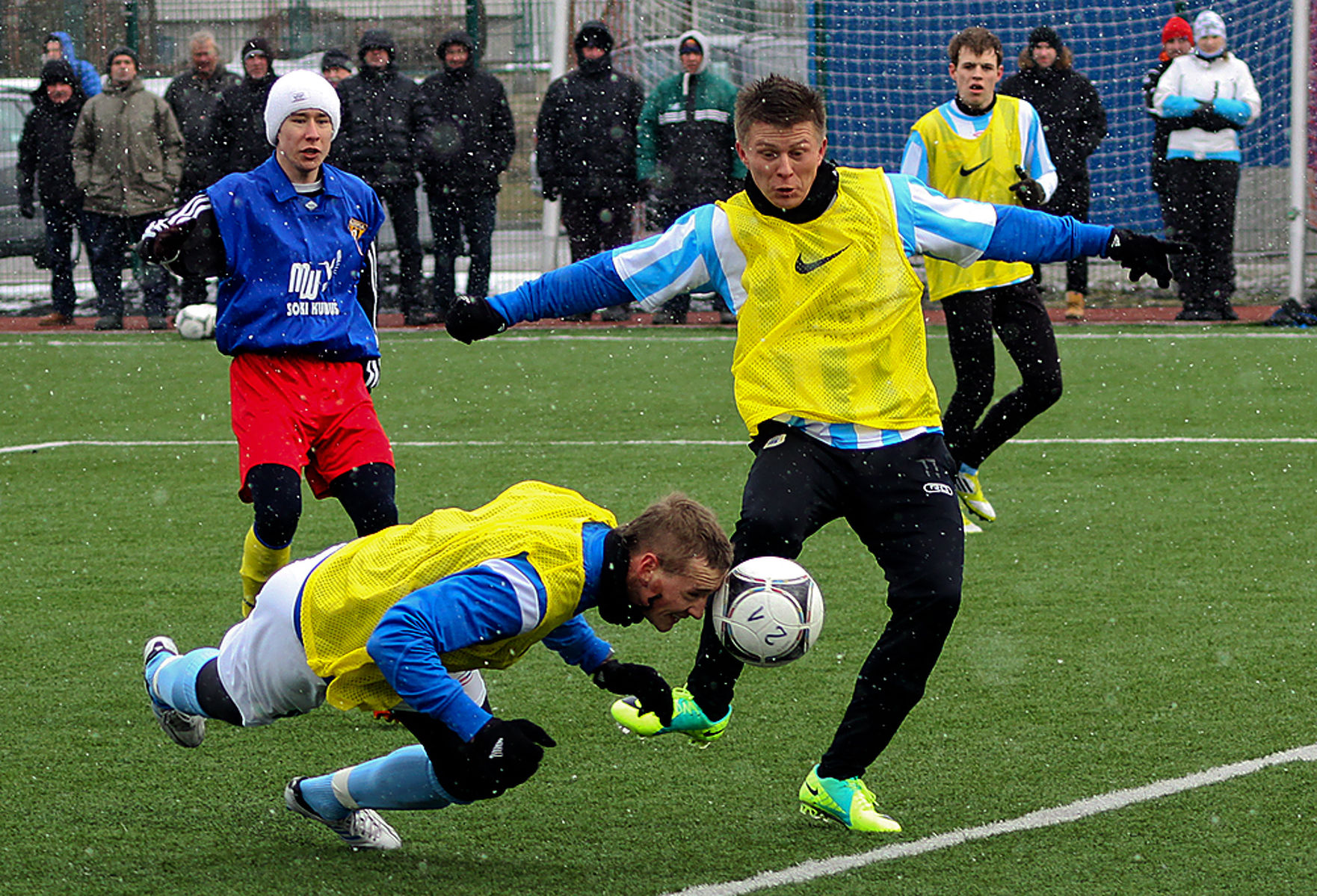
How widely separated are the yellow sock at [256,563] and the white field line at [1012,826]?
2.52 meters

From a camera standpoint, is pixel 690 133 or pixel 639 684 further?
pixel 690 133

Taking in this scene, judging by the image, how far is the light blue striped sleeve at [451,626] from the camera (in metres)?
3.45

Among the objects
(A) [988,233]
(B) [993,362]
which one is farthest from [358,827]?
(B) [993,362]

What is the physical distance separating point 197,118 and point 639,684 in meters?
13.2

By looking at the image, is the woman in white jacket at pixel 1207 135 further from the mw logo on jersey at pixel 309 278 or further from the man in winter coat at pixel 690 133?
the mw logo on jersey at pixel 309 278

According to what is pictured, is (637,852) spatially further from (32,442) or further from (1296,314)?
(1296,314)

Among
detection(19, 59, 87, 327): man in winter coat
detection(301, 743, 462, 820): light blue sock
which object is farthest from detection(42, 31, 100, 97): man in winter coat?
detection(301, 743, 462, 820): light blue sock

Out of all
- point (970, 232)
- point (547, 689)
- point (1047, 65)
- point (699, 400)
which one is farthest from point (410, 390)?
point (970, 232)

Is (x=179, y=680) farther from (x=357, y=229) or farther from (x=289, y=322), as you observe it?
(x=357, y=229)

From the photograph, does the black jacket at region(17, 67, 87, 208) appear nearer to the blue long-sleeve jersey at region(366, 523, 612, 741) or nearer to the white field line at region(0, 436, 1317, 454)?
the white field line at region(0, 436, 1317, 454)

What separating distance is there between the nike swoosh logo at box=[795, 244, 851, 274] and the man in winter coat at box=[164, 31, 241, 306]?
1208 centimetres

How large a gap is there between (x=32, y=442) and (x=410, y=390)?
109 inches

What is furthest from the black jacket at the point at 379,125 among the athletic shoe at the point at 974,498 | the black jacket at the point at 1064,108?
the athletic shoe at the point at 974,498

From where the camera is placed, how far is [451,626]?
11.5ft
